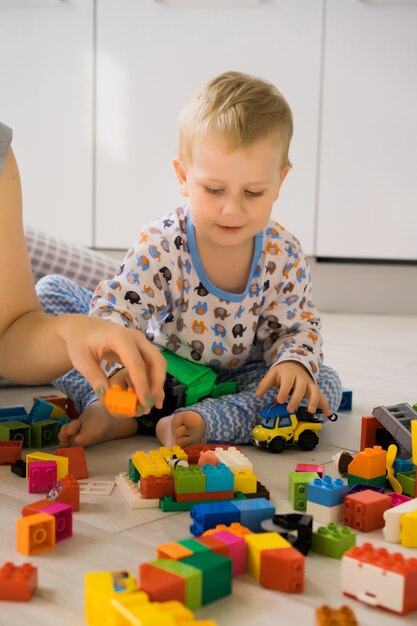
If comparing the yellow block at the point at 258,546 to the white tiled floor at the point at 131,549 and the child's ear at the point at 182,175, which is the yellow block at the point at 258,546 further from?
the child's ear at the point at 182,175

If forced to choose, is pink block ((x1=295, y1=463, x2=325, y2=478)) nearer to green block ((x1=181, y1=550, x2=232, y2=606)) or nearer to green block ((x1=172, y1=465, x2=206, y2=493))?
green block ((x1=172, y1=465, x2=206, y2=493))

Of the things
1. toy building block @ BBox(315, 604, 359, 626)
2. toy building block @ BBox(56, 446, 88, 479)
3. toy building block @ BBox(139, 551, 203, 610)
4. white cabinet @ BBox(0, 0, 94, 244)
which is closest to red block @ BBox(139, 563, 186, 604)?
toy building block @ BBox(139, 551, 203, 610)

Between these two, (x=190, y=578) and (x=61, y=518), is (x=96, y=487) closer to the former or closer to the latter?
(x=61, y=518)

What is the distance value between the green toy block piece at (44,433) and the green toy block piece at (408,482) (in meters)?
0.44

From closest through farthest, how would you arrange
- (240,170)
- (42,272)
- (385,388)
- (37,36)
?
(240,170) < (385,388) < (42,272) < (37,36)

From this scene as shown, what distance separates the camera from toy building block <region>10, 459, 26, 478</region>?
89 cm

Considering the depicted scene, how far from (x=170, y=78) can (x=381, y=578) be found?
2.06m

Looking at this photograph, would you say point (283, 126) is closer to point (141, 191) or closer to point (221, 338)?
point (221, 338)

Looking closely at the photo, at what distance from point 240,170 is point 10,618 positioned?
63 centimetres

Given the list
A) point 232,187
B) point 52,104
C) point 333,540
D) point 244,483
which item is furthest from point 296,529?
point 52,104

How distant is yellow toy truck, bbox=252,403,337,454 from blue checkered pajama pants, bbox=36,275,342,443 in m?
0.03

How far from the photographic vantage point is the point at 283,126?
1.07 m

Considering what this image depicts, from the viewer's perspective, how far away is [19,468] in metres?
0.89

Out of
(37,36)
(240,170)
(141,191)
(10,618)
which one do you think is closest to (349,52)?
(141,191)
